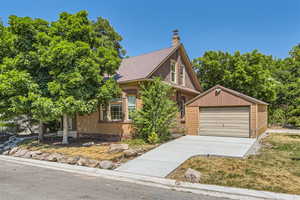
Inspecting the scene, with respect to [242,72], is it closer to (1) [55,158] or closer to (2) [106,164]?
(2) [106,164]

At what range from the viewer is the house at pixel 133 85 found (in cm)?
1277

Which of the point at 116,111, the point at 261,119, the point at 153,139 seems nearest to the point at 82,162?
the point at 153,139

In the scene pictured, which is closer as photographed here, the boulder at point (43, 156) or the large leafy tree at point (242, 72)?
the boulder at point (43, 156)

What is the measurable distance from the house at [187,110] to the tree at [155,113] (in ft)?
3.36

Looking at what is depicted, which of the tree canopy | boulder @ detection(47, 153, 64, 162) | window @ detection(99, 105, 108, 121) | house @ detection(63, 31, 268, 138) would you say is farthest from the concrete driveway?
the tree canopy

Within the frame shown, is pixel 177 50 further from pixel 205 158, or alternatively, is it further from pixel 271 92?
pixel 271 92

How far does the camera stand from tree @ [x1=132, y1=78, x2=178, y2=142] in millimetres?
11164

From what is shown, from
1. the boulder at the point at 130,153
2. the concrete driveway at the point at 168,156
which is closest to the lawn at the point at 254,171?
the concrete driveway at the point at 168,156

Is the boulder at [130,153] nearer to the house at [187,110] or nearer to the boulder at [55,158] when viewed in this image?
the boulder at [55,158]

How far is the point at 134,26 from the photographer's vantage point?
20.4m

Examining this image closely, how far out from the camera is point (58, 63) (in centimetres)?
999

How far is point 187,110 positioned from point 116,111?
16.9 feet

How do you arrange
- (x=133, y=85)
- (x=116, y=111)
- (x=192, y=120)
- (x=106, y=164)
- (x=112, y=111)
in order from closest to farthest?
(x=106, y=164), (x=133, y=85), (x=116, y=111), (x=112, y=111), (x=192, y=120)

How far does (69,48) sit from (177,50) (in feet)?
31.0
